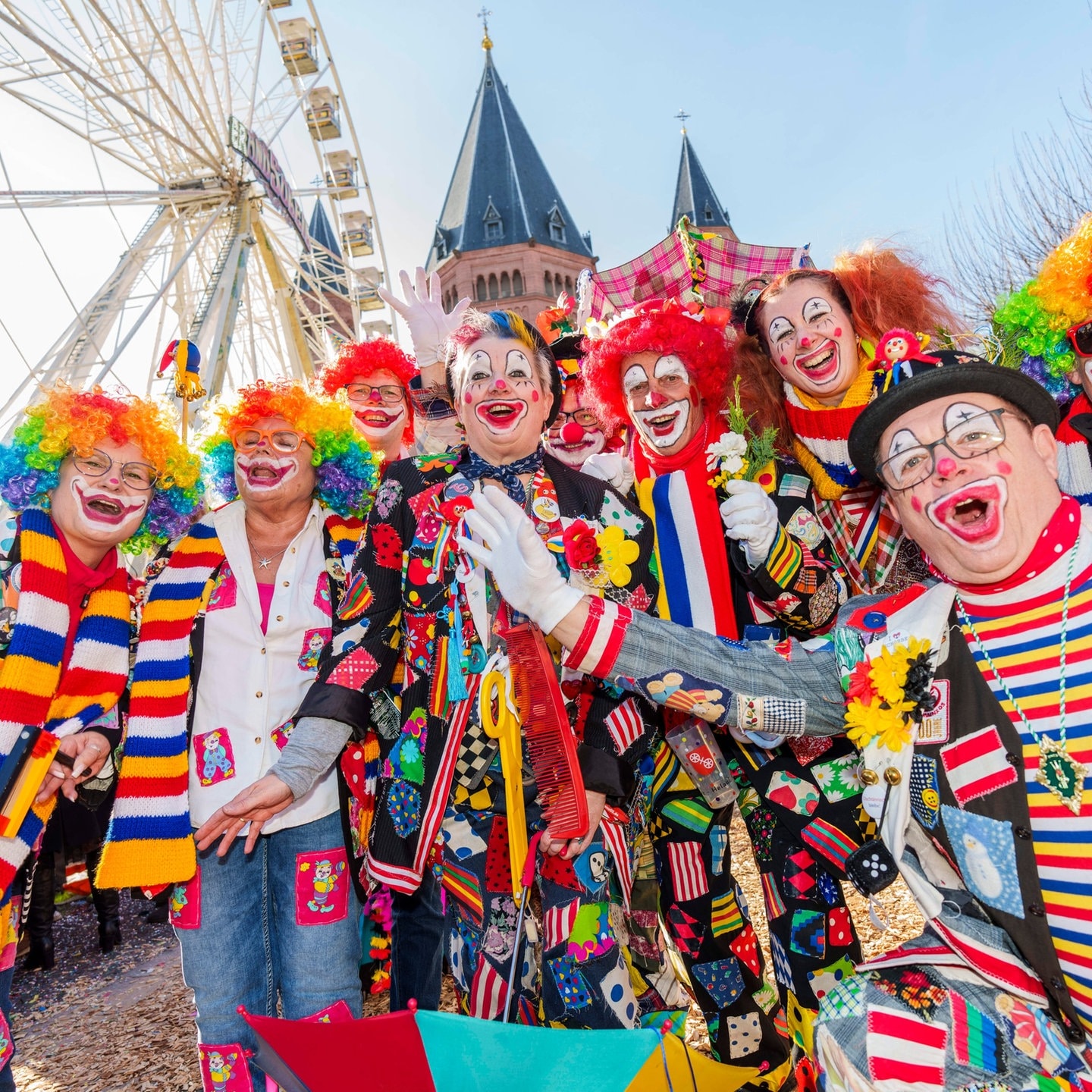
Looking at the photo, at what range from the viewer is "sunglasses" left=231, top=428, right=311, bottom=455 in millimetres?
2615

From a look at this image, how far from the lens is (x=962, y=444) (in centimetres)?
170

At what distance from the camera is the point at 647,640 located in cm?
Answer: 178

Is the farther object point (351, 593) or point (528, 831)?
point (351, 593)

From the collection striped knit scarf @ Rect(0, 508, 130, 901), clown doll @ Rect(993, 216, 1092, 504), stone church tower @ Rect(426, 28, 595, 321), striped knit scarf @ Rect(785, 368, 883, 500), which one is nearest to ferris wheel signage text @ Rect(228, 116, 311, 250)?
striped knit scarf @ Rect(0, 508, 130, 901)

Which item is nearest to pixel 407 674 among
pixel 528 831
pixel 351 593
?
pixel 351 593

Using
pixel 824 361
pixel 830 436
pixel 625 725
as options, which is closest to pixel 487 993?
pixel 625 725

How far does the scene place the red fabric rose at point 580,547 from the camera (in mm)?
2115

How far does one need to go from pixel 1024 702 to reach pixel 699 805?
3.54ft

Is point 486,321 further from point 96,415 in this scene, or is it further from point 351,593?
point 96,415

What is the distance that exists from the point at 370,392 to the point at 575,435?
99cm

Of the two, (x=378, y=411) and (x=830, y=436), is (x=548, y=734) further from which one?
(x=378, y=411)

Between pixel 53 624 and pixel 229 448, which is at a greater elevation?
pixel 229 448

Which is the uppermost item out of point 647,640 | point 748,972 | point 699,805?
point 647,640

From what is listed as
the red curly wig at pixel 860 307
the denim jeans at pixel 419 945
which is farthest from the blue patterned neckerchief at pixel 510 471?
the denim jeans at pixel 419 945
